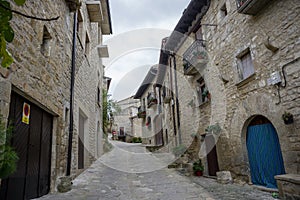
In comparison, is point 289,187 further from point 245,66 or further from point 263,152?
point 245,66

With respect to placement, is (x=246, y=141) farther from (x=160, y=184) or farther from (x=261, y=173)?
(x=160, y=184)

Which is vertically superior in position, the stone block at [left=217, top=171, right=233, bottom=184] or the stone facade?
the stone facade

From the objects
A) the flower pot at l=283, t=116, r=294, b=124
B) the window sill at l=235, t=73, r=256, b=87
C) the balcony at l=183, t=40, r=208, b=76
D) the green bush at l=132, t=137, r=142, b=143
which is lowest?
the green bush at l=132, t=137, r=142, b=143

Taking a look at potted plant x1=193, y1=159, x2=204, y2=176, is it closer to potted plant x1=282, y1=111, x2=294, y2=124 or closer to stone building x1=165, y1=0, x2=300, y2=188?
stone building x1=165, y1=0, x2=300, y2=188

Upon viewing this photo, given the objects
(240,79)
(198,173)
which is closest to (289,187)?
(240,79)

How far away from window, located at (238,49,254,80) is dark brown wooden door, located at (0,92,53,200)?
466 cm

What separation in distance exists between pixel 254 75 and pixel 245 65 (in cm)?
60

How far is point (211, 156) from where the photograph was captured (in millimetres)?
6859

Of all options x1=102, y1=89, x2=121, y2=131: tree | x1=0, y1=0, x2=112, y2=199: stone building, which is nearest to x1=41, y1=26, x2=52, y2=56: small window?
x1=0, y1=0, x2=112, y2=199: stone building

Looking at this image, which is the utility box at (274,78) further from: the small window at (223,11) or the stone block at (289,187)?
the small window at (223,11)

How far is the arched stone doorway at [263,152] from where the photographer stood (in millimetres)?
4398

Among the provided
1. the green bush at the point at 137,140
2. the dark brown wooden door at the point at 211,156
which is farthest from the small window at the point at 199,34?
the green bush at the point at 137,140

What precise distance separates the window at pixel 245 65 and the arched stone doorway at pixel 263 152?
43.5 inches

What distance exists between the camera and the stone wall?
12.6ft
